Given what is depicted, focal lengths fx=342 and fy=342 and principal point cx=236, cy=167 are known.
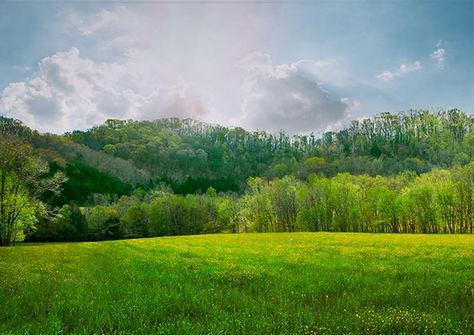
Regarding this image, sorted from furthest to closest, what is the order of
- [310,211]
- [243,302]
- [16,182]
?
[310,211] < [16,182] < [243,302]

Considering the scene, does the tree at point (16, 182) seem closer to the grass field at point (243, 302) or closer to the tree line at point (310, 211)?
the grass field at point (243, 302)

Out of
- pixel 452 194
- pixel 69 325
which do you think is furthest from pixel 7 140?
pixel 452 194

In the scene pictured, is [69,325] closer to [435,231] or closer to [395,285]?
[395,285]

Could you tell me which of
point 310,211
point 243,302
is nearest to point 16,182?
point 243,302

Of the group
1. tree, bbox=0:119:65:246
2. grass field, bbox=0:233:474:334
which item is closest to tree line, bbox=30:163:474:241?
tree, bbox=0:119:65:246

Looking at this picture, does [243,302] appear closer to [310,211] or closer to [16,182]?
[16,182]

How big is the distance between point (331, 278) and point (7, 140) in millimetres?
51789

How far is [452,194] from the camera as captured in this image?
8875 cm

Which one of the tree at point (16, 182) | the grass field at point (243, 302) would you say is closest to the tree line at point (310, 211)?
the tree at point (16, 182)

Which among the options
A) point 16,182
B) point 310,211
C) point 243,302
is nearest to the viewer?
point 243,302

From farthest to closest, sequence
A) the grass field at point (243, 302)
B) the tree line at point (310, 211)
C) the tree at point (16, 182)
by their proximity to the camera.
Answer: the tree line at point (310, 211) → the tree at point (16, 182) → the grass field at point (243, 302)

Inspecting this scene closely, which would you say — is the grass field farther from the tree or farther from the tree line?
the tree line

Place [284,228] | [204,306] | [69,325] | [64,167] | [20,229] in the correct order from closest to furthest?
[69,325]
[204,306]
[20,229]
[284,228]
[64,167]

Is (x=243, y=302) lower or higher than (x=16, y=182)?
lower
